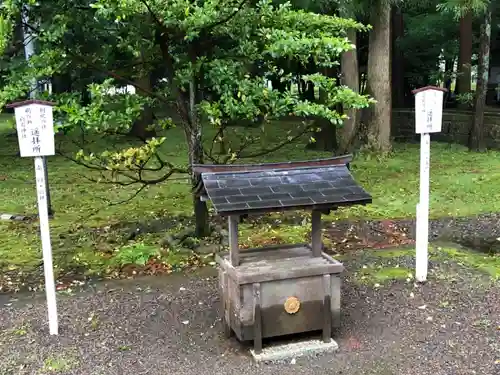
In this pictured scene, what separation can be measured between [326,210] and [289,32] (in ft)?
7.41

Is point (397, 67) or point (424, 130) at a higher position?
point (397, 67)

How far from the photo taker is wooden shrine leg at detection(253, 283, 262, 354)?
4020mm

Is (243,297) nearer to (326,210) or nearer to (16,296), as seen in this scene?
(326,210)

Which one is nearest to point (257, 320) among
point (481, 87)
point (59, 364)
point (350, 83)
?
point (59, 364)

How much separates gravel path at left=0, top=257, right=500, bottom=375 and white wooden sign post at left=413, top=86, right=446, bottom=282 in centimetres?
30

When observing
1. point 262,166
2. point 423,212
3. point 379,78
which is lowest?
point 423,212

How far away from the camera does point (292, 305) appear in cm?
412

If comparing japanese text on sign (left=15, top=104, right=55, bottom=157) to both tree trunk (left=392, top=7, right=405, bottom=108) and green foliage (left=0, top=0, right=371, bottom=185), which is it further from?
tree trunk (left=392, top=7, right=405, bottom=108)

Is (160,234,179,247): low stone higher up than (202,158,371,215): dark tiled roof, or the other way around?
(202,158,371,215): dark tiled roof

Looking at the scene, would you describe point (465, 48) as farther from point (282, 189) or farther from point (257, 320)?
point (257, 320)

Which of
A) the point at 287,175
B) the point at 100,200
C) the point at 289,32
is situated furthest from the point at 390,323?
the point at 100,200

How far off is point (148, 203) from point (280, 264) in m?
5.65

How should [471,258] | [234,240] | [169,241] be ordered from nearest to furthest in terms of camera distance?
[234,240] < [471,258] < [169,241]

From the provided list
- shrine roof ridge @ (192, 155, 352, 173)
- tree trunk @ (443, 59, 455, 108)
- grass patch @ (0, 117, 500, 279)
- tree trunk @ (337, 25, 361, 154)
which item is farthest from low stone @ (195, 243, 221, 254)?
tree trunk @ (443, 59, 455, 108)
